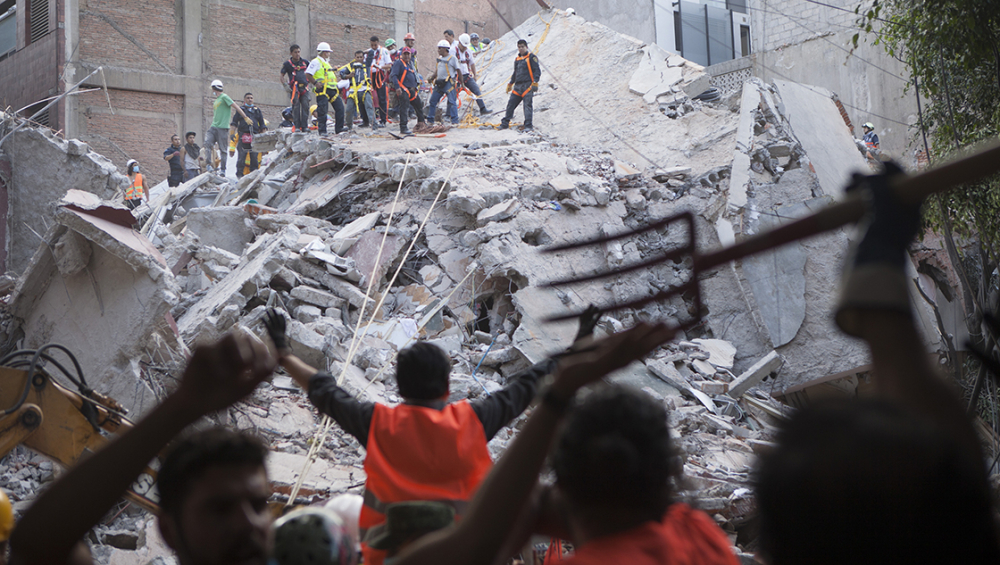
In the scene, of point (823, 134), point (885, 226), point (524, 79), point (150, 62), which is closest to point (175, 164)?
point (150, 62)

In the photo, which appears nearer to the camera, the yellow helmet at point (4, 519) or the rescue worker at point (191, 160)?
the yellow helmet at point (4, 519)

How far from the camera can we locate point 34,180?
10180 mm

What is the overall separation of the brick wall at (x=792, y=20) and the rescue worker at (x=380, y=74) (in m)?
13.0

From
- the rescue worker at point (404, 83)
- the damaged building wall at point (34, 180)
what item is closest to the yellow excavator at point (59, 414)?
the damaged building wall at point (34, 180)

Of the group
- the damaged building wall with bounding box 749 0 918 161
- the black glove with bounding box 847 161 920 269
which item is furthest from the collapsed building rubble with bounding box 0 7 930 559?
the damaged building wall with bounding box 749 0 918 161

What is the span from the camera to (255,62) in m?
21.6

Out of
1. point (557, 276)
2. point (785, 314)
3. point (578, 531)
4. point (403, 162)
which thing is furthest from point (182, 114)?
point (578, 531)

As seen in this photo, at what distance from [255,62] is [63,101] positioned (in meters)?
5.27

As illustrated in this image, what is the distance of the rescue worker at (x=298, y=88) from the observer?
1223cm

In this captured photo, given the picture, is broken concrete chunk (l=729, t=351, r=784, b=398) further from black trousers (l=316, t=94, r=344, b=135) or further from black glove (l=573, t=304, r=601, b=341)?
black trousers (l=316, t=94, r=344, b=135)

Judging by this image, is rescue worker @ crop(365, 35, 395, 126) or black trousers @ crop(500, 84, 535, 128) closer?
black trousers @ crop(500, 84, 535, 128)

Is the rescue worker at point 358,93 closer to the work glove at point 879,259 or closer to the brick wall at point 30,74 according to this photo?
the brick wall at point 30,74

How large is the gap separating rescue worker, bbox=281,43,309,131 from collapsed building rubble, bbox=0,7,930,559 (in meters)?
0.33

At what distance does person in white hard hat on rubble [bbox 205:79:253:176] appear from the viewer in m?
14.4
